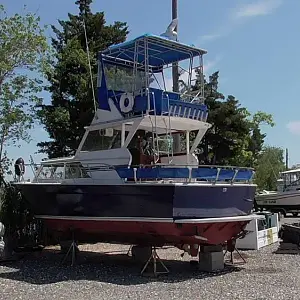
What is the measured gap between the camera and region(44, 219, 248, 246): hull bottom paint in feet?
36.0

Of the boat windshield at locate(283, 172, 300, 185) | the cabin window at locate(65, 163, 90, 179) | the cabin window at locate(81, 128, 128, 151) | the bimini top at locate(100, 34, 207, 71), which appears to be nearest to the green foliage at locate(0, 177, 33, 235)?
the cabin window at locate(65, 163, 90, 179)

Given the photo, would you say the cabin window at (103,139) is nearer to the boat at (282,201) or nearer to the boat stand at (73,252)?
the boat stand at (73,252)

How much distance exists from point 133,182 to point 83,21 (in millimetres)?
16303

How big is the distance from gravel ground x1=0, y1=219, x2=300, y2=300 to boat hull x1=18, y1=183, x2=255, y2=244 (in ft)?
2.66

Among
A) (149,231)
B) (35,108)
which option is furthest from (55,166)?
(35,108)

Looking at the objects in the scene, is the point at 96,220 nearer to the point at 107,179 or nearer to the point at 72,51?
the point at 107,179

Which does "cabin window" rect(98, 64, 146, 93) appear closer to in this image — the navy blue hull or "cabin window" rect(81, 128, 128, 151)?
"cabin window" rect(81, 128, 128, 151)

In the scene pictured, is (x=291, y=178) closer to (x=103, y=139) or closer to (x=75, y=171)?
(x=103, y=139)

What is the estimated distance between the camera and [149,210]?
10969mm

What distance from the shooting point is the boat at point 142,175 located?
1096 centimetres

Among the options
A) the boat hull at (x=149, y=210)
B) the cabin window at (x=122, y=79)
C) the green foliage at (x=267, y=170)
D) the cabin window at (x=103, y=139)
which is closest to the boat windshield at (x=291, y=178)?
the green foliage at (x=267, y=170)

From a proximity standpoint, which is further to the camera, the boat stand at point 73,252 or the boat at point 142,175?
the boat stand at point 73,252

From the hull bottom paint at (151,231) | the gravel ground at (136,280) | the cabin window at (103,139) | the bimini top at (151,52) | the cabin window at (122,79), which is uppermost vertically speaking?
the bimini top at (151,52)

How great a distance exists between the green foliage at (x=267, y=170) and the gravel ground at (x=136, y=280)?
3851cm
